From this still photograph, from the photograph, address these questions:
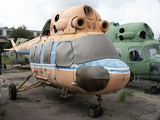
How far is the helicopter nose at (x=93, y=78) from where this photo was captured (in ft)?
12.3

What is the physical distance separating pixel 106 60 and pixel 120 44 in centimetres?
571

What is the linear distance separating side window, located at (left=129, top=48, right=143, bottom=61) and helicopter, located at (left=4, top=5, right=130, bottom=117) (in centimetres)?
407

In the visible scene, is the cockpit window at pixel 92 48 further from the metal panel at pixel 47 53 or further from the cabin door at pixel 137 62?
the cabin door at pixel 137 62

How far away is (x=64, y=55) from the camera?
4.59 metres

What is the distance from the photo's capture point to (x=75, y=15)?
16.3ft

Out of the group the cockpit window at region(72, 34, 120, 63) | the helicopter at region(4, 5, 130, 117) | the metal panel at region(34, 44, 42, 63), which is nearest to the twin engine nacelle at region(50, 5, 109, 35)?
the helicopter at region(4, 5, 130, 117)

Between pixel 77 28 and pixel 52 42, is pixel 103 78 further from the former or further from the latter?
pixel 52 42

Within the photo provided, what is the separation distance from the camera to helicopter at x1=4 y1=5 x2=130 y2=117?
12.6 ft

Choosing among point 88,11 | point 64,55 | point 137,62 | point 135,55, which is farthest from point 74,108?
point 135,55

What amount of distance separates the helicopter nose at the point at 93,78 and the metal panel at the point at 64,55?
23.1 inches

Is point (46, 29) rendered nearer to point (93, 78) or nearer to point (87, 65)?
point (87, 65)

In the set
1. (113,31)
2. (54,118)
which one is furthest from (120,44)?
(54,118)

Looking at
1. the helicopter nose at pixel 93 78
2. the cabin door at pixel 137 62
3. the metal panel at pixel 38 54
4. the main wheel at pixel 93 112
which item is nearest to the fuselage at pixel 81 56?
the helicopter nose at pixel 93 78

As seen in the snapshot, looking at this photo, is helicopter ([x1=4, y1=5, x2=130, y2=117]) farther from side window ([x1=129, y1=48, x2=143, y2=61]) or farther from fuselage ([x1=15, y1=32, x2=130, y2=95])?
side window ([x1=129, y1=48, x2=143, y2=61])
